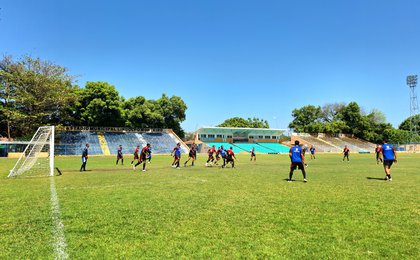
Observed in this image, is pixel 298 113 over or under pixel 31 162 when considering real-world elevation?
over

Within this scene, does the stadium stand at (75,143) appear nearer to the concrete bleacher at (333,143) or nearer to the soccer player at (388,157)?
the soccer player at (388,157)

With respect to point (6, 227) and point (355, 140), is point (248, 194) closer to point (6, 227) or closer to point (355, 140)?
point (6, 227)

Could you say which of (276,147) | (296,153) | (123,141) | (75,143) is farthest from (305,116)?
(296,153)

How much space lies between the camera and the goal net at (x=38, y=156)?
17.8 metres

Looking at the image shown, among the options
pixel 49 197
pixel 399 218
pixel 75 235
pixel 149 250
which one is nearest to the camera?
pixel 149 250

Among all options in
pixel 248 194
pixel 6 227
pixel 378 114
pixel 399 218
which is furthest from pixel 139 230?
pixel 378 114

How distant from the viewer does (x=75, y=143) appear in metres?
55.8

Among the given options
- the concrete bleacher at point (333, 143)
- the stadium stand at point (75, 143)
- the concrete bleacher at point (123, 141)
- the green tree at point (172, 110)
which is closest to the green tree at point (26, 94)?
the stadium stand at point (75, 143)

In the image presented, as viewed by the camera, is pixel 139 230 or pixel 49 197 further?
pixel 49 197

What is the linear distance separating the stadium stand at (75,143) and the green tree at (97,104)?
3676 millimetres

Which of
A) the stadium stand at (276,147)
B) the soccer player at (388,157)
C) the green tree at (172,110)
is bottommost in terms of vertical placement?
the stadium stand at (276,147)

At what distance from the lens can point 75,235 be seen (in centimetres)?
568

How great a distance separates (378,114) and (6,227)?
11077 cm

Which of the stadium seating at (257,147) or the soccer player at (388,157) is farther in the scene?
the stadium seating at (257,147)
